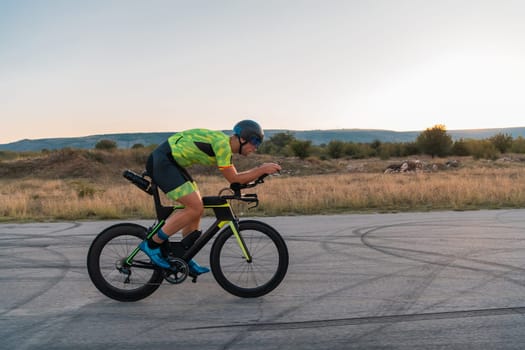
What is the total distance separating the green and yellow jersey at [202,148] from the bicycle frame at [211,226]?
1.32ft

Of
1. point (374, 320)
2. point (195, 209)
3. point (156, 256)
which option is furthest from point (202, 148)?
point (374, 320)

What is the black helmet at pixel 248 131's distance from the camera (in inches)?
209

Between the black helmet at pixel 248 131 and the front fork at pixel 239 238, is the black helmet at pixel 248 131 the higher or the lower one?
the higher one

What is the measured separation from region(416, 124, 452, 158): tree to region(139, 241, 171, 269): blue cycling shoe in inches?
2588

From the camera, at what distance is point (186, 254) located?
539 centimetres

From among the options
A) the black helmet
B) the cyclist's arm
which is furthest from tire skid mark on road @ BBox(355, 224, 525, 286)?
the black helmet

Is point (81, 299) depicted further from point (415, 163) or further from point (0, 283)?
point (415, 163)

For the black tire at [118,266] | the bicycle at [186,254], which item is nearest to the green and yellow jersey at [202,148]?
the bicycle at [186,254]

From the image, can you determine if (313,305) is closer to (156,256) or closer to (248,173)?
(248,173)

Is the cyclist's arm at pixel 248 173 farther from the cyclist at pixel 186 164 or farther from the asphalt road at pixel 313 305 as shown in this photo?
the asphalt road at pixel 313 305

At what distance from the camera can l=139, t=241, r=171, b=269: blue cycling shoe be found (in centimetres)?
532

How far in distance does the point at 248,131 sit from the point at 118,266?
76.1 inches

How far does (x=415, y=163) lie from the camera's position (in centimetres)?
4353

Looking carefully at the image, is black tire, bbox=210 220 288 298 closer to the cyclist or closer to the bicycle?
the bicycle
